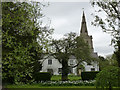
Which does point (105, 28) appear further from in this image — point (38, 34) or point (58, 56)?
point (58, 56)

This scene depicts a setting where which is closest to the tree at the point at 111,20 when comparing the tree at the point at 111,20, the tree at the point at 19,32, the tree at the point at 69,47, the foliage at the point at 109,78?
the tree at the point at 111,20

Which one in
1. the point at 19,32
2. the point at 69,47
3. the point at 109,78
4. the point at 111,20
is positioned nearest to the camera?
the point at 19,32

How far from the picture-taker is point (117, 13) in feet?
16.9

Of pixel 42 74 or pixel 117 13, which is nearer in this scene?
pixel 117 13

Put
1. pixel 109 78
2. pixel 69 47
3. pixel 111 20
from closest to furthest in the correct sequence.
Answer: pixel 109 78 → pixel 111 20 → pixel 69 47

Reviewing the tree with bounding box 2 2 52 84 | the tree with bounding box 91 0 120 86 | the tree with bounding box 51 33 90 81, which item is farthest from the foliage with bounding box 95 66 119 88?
the tree with bounding box 51 33 90 81

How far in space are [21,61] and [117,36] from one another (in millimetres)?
3344

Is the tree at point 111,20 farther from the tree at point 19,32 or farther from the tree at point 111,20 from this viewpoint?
the tree at point 19,32

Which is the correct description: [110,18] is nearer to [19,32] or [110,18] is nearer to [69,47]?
[19,32]

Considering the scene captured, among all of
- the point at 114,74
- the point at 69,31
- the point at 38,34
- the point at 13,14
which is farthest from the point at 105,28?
the point at 69,31

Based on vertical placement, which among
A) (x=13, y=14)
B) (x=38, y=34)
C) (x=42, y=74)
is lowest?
(x=42, y=74)

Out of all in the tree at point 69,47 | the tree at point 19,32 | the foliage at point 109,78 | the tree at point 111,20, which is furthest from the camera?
the tree at point 69,47

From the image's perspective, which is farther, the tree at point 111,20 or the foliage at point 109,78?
the tree at point 111,20

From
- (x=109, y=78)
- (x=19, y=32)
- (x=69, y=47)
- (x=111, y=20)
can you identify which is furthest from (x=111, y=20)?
(x=69, y=47)
